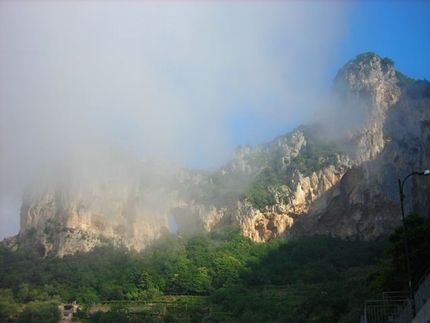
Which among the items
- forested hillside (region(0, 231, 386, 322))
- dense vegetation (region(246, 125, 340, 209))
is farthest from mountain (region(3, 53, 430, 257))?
forested hillside (region(0, 231, 386, 322))

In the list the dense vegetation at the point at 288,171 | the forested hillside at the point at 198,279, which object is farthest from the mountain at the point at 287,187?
the forested hillside at the point at 198,279

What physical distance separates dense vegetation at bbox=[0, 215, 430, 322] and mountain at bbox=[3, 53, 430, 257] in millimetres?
3576

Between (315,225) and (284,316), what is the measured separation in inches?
1163

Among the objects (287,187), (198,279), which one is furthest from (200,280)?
(287,187)

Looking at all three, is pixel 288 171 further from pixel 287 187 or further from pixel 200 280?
pixel 200 280

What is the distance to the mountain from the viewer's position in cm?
6669

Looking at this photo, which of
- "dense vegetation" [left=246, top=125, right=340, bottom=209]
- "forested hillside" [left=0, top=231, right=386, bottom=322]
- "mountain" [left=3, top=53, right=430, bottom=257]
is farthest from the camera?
"dense vegetation" [left=246, top=125, right=340, bottom=209]

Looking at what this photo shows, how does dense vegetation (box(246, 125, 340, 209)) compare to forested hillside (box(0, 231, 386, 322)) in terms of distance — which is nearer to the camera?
forested hillside (box(0, 231, 386, 322))

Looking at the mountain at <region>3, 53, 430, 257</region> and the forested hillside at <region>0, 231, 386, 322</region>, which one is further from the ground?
the mountain at <region>3, 53, 430, 257</region>

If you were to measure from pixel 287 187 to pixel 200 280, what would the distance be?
20198mm

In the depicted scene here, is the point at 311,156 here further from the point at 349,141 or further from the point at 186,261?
the point at 186,261

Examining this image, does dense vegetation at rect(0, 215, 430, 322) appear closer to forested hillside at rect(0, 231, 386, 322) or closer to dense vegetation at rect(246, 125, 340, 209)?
forested hillside at rect(0, 231, 386, 322)

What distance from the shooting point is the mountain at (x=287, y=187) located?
66.7m

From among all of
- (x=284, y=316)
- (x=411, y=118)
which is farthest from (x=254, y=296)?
(x=411, y=118)
